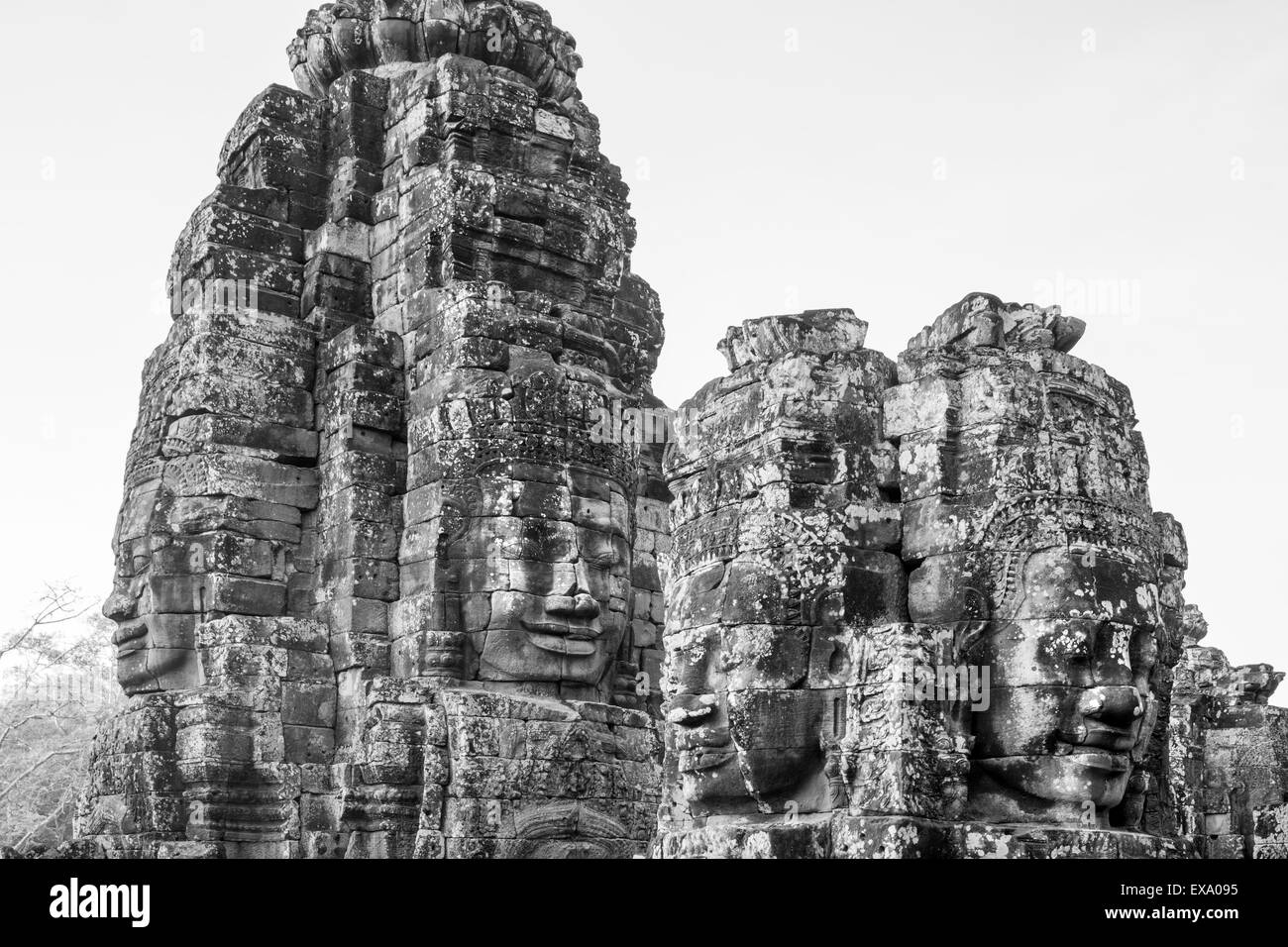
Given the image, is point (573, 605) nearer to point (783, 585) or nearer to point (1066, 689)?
point (783, 585)

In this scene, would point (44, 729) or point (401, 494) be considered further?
point (44, 729)

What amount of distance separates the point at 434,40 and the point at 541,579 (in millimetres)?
5835

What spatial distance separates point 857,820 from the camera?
28.0ft

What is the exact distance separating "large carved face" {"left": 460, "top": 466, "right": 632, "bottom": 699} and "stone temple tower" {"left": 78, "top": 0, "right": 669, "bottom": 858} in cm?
2

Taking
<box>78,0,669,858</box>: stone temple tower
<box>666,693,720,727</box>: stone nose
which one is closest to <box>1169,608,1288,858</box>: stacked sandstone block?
<box>78,0,669,858</box>: stone temple tower

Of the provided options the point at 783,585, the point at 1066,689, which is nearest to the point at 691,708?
the point at 783,585

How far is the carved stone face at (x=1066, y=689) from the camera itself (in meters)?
8.66

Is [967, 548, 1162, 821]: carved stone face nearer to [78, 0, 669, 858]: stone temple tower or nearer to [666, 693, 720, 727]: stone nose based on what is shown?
[666, 693, 720, 727]: stone nose

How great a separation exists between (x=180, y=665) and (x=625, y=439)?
436 centimetres

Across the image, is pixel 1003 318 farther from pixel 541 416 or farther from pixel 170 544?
pixel 170 544

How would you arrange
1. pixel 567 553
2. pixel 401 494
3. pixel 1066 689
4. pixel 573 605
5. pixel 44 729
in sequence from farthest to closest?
pixel 44 729, pixel 401 494, pixel 567 553, pixel 573 605, pixel 1066 689

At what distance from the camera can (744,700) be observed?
917cm

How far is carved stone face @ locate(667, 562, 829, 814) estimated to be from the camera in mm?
9141
